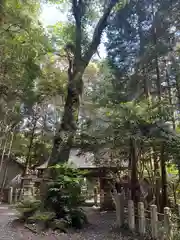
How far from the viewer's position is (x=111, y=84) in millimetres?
10547

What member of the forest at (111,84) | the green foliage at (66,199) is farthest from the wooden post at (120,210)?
the green foliage at (66,199)

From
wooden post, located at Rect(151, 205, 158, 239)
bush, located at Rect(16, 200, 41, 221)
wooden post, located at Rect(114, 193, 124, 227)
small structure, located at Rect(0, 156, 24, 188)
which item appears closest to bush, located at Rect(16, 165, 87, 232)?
bush, located at Rect(16, 200, 41, 221)

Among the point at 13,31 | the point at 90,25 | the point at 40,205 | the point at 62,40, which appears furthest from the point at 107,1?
the point at 40,205

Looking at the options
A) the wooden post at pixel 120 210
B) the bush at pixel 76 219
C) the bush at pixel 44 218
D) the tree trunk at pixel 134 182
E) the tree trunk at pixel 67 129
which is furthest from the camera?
the tree trunk at pixel 67 129

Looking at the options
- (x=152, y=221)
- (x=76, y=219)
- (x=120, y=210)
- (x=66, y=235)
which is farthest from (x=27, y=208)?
(x=152, y=221)

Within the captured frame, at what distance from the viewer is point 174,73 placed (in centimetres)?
948

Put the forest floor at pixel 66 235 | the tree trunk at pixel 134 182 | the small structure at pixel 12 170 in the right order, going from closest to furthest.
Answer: the forest floor at pixel 66 235 < the tree trunk at pixel 134 182 < the small structure at pixel 12 170

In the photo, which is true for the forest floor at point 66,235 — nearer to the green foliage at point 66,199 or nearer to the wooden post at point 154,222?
the green foliage at point 66,199

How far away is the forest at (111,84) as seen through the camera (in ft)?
22.2

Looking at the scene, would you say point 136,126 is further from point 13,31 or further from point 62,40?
point 62,40

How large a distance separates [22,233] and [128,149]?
3.72m

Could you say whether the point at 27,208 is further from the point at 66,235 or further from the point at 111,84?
the point at 111,84

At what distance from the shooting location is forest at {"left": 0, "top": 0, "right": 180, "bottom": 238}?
6.77 m

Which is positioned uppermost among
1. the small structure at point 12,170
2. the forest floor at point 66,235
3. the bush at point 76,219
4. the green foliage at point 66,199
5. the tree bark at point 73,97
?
the tree bark at point 73,97
